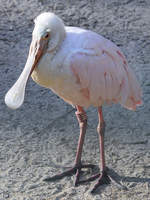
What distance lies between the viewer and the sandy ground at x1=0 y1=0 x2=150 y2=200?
4.46 m

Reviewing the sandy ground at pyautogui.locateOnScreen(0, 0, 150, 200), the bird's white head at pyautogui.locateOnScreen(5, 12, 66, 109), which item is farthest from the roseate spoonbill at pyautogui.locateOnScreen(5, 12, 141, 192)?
the sandy ground at pyautogui.locateOnScreen(0, 0, 150, 200)

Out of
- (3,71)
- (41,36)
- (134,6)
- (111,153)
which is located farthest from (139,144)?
(134,6)

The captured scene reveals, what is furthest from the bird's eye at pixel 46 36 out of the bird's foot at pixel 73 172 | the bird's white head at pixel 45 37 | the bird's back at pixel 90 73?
the bird's foot at pixel 73 172

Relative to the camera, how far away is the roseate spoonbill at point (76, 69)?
13.1 feet

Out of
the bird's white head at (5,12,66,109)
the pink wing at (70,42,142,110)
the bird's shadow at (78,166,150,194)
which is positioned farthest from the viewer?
the bird's shadow at (78,166,150,194)

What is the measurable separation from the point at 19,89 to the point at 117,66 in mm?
849

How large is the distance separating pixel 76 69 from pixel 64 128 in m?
1.36

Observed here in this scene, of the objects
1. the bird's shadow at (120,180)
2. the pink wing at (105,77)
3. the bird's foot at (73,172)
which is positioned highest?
the pink wing at (105,77)

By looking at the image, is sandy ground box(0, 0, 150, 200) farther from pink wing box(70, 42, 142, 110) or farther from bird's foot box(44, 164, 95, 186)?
pink wing box(70, 42, 142, 110)

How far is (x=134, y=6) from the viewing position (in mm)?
7480

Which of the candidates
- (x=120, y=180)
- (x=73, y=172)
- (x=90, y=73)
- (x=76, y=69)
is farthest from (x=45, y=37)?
(x=120, y=180)

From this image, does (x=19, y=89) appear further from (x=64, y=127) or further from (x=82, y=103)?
(x=64, y=127)

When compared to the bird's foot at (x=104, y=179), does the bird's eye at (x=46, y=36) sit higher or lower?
higher

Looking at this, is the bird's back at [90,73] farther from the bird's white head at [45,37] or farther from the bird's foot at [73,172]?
the bird's foot at [73,172]
